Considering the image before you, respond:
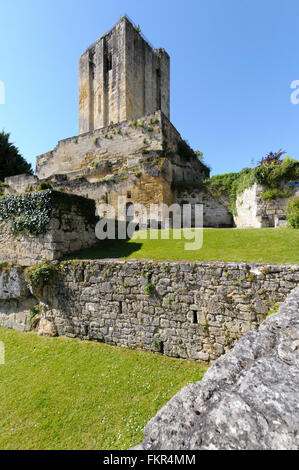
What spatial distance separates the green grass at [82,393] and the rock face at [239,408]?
2707 mm

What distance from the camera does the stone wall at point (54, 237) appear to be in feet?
21.8

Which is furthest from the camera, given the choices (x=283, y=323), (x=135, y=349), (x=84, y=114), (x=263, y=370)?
(x=84, y=114)

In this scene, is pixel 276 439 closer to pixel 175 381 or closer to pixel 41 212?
pixel 175 381

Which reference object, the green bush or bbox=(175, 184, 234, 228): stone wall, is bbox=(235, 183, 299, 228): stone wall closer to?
the green bush

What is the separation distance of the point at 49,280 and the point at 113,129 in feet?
45.0

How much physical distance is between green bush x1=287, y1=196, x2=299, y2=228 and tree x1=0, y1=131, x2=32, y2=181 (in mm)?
30507

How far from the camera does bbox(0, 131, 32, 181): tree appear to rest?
84.9 feet

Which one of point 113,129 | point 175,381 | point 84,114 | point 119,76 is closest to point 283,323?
point 175,381

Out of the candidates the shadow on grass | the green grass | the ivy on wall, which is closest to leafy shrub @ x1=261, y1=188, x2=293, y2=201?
the shadow on grass

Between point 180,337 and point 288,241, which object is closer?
point 180,337

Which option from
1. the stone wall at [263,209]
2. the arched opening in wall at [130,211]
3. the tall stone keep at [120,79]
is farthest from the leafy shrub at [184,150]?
the tall stone keep at [120,79]

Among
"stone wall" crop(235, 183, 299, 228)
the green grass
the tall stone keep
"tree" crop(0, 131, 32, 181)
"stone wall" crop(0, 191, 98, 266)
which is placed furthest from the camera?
"tree" crop(0, 131, 32, 181)

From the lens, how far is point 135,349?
5.38 meters

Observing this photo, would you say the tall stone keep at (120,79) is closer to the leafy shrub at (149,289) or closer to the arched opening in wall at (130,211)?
the arched opening in wall at (130,211)
